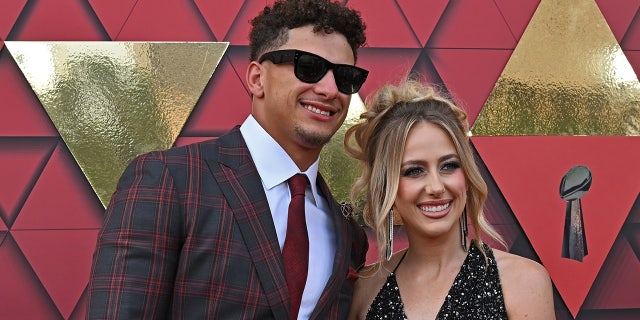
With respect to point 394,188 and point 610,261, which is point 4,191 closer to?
point 394,188

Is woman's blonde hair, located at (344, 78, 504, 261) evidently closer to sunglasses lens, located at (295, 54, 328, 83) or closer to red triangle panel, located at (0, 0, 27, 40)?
sunglasses lens, located at (295, 54, 328, 83)

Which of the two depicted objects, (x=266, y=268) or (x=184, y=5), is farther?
(x=184, y=5)

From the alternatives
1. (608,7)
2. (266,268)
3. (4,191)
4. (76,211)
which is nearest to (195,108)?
(76,211)

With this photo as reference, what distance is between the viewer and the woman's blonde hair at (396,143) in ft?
7.08

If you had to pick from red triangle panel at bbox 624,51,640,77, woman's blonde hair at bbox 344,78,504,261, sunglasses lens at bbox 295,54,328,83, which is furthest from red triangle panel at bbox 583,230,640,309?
sunglasses lens at bbox 295,54,328,83

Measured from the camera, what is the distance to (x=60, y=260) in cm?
260

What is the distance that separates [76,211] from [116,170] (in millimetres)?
204

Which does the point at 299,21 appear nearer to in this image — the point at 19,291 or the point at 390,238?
the point at 390,238

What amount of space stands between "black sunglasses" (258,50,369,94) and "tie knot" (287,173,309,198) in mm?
261

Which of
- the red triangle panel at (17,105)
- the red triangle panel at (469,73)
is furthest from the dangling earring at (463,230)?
the red triangle panel at (17,105)

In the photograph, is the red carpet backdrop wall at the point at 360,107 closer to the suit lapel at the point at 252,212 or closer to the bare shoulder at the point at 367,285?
the bare shoulder at the point at 367,285

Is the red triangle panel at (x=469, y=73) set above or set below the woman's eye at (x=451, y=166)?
above

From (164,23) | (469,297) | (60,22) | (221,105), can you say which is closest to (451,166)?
(469,297)

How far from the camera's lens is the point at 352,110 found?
9.16ft
